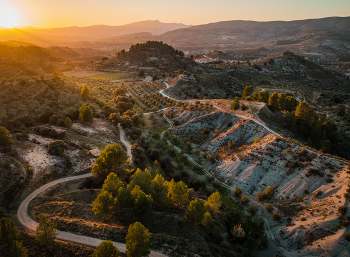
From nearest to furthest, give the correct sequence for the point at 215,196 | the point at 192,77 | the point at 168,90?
the point at 215,196 < the point at 168,90 < the point at 192,77

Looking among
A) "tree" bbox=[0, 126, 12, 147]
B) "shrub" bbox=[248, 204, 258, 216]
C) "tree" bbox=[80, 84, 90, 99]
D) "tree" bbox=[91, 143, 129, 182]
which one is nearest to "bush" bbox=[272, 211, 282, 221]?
"shrub" bbox=[248, 204, 258, 216]

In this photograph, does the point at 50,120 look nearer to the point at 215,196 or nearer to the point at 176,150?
the point at 176,150

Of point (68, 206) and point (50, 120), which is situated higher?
point (50, 120)

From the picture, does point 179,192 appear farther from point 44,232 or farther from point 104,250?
point 44,232

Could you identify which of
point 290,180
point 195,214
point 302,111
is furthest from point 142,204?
point 302,111

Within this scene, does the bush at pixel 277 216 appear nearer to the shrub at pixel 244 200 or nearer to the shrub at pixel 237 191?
the shrub at pixel 244 200

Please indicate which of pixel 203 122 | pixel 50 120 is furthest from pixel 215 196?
pixel 50 120

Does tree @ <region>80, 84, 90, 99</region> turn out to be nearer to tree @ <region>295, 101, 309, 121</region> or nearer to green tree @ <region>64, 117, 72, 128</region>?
green tree @ <region>64, 117, 72, 128</region>

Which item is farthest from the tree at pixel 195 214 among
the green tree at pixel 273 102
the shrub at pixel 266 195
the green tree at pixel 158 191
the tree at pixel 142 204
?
the green tree at pixel 273 102
